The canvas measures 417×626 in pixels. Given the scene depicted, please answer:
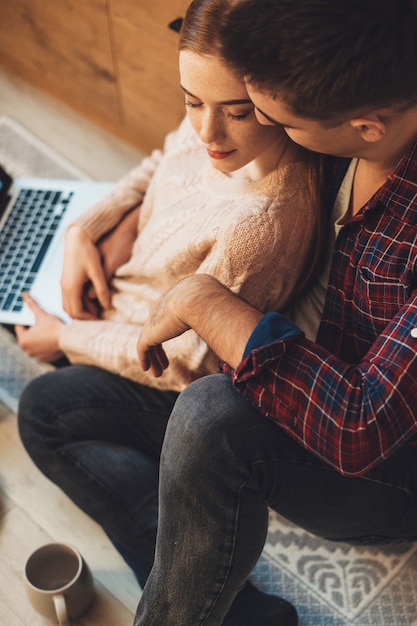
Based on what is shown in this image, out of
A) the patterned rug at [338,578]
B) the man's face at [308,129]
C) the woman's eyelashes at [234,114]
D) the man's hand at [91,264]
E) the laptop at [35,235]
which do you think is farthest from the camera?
the laptop at [35,235]

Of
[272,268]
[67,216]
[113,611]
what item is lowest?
[113,611]

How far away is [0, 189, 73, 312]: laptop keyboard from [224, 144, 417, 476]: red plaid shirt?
0.79 metres

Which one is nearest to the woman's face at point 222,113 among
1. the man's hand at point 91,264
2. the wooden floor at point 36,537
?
the man's hand at point 91,264

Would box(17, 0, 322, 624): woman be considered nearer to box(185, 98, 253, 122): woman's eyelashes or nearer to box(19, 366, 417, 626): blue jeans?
box(185, 98, 253, 122): woman's eyelashes

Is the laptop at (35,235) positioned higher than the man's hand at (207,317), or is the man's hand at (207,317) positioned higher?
the man's hand at (207,317)

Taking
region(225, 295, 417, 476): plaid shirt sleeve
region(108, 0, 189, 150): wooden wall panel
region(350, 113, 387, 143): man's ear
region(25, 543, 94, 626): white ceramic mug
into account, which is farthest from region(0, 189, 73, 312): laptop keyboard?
region(350, 113, 387, 143): man's ear

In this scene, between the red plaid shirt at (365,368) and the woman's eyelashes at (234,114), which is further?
the woman's eyelashes at (234,114)

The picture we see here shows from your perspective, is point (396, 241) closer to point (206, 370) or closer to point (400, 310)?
point (400, 310)

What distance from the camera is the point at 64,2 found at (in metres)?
2.00

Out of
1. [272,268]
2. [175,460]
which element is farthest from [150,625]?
[272,268]

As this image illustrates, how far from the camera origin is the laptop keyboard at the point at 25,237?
1.66 meters

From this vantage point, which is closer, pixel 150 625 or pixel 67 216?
pixel 150 625

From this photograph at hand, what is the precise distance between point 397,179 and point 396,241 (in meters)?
0.08

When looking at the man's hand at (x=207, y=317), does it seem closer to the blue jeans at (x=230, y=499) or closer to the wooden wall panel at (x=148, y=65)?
the blue jeans at (x=230, y=499)
